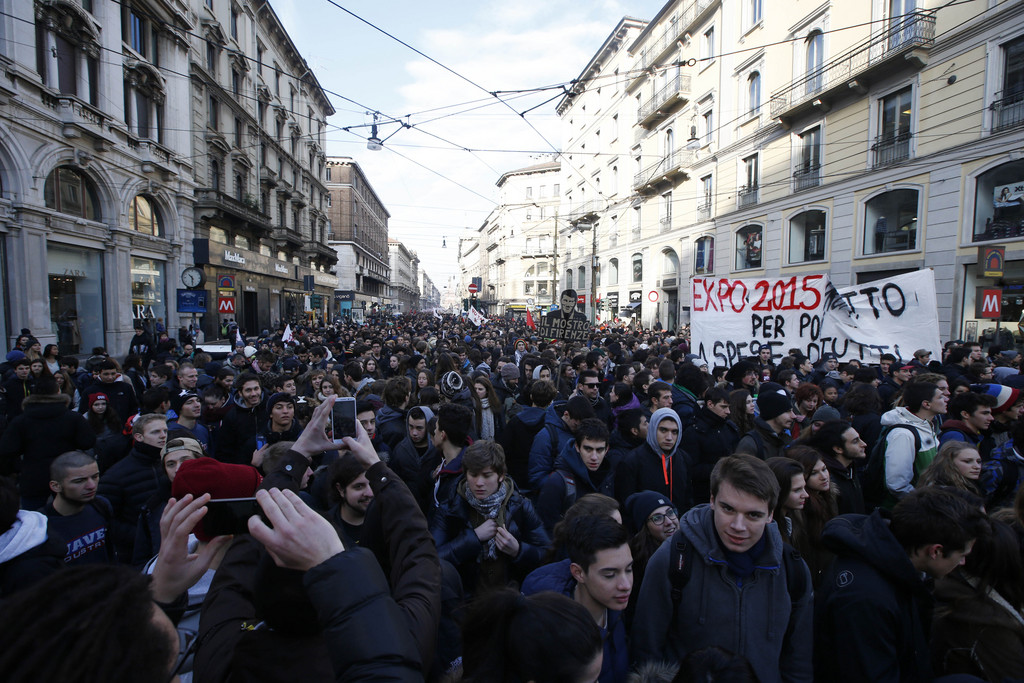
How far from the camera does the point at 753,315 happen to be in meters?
8.86

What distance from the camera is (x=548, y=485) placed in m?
3.40

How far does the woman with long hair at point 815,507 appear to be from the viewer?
2.74 m

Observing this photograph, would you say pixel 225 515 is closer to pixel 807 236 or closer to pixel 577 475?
pixel 577 475

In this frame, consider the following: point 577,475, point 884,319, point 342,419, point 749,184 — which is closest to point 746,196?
point 749,184

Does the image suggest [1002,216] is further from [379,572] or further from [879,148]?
[379,572]

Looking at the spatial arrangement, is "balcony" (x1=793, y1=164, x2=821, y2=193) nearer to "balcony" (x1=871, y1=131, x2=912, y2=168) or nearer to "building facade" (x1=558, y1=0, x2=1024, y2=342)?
"building facade" (x1=558, y1=0, x2=1024, y2=342)

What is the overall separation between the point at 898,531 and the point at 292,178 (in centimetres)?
4014

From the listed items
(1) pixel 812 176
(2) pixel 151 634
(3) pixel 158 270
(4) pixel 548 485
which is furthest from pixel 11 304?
(1) pixel 812 176

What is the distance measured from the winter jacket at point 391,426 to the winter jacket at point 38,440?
102 inches

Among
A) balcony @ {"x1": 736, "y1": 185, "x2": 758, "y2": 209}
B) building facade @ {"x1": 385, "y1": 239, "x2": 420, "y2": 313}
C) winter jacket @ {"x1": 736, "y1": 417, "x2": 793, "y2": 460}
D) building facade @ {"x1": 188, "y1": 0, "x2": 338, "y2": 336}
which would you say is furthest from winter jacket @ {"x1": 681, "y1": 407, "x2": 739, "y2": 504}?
building facade @ {"x1": 385, "y1": 239, "x2": 420, "y2": 313}

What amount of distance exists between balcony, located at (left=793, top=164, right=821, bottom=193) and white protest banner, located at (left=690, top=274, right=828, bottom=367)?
1221cm

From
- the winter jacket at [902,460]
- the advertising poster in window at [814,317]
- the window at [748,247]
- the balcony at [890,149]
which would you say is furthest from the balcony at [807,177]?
the winter jacket at [902,460]

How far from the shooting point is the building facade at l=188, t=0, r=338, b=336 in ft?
72.5

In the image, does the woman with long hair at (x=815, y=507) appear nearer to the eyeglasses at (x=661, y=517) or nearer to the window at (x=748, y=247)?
the eyeglasses at (x=661, y=517)
